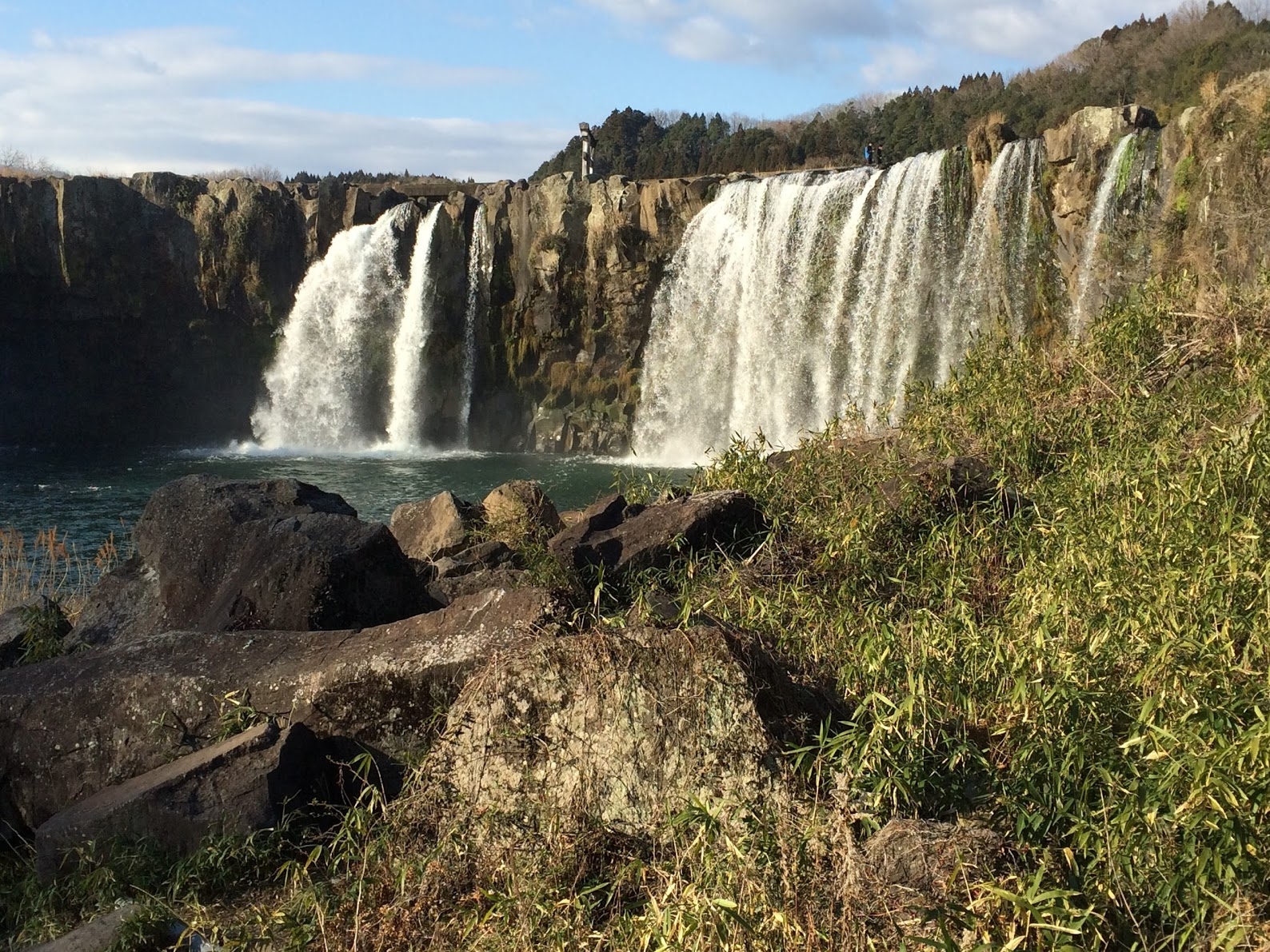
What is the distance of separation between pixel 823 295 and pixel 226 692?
17569 millimetres

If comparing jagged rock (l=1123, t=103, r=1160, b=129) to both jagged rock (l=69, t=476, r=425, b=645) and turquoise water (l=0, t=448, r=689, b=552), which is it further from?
jagged rock (l=69, t=476, r=425, b=645)

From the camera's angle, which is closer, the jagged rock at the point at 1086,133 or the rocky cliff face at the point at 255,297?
the jagged rock at the point at 1086,133

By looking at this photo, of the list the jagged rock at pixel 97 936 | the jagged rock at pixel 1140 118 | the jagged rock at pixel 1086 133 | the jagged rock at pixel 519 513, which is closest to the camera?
the jagged rock at pixel 97 936

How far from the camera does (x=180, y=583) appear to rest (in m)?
6.48

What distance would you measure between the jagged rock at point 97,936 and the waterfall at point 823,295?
14002 mm

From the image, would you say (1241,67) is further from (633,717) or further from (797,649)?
(633,717)

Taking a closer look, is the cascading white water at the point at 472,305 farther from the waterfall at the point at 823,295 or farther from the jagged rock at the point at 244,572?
the jagged rock at the point at 244,572

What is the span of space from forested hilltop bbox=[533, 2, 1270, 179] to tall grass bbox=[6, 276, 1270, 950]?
16.5m

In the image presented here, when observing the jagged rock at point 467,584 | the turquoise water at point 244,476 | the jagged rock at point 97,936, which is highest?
the jagged rock at point 467,584

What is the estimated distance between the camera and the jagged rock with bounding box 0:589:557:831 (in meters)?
4.59

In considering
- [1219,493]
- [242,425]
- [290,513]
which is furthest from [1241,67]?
[242,425]

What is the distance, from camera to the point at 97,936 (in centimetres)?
358

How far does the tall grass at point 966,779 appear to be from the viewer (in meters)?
2.88

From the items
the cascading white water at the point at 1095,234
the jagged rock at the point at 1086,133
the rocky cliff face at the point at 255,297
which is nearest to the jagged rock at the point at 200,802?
the cascading white water at the point at 1095,234
